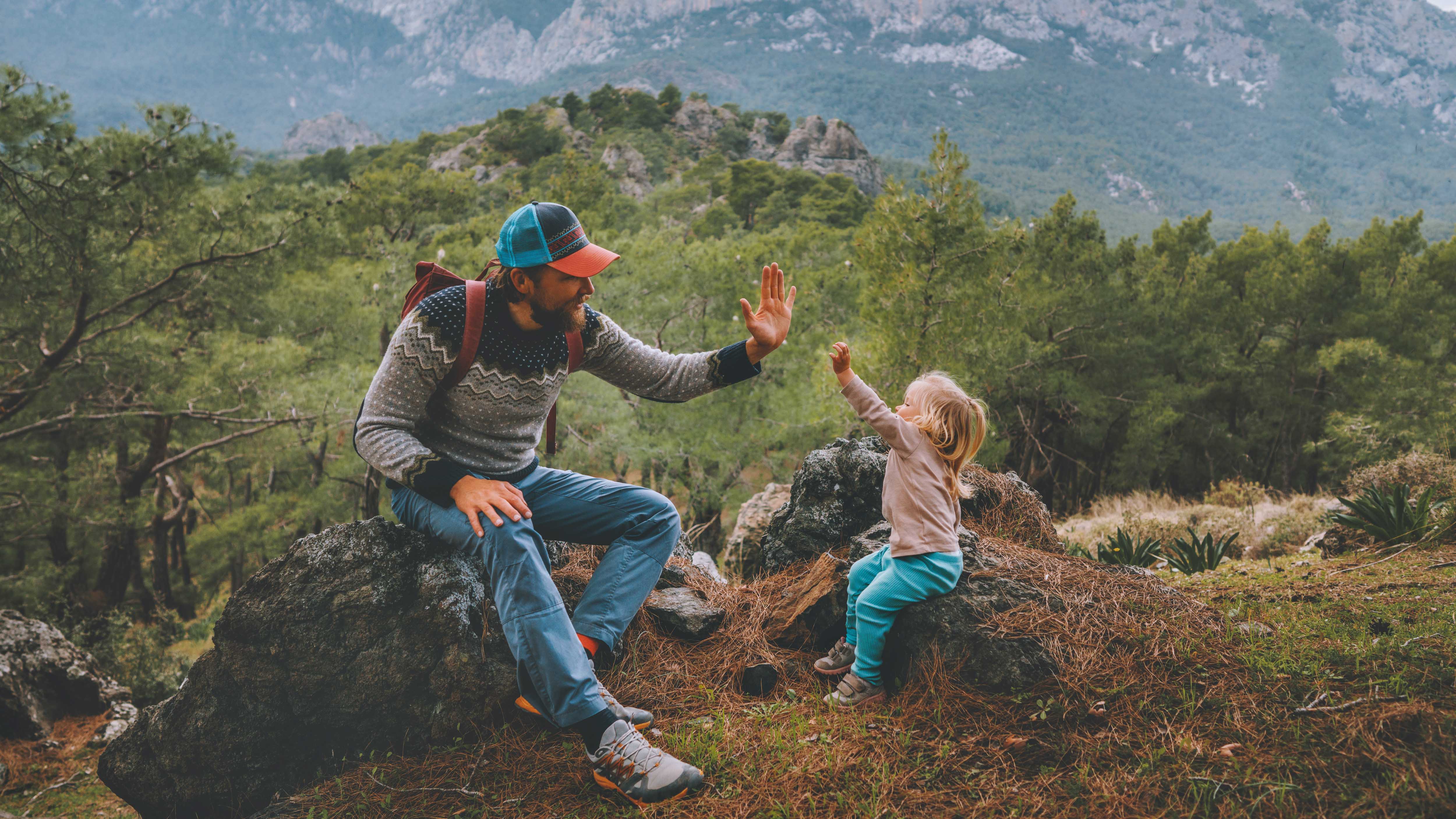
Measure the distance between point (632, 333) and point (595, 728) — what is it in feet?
41.3

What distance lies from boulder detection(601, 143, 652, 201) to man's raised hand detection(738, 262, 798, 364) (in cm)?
Answer: 4931

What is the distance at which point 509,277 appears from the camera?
2.56 m

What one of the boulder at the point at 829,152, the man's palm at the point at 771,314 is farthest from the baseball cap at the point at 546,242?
the boulder at the point at 829,152

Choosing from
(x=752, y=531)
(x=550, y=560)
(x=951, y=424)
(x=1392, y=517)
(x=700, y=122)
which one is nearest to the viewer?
(x=951, y=424)

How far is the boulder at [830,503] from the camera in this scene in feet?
11.8

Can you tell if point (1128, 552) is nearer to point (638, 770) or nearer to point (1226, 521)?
point (1226, 521)

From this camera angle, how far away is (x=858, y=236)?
1110 centimetres

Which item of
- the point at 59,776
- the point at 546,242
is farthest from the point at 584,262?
the point at 59,776

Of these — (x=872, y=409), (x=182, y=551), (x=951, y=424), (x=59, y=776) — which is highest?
(x=872, y=409)

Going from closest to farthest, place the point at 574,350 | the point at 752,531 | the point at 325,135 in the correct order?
1. the point at 574,350
2. the point at 752,531
3. the point at 325,135

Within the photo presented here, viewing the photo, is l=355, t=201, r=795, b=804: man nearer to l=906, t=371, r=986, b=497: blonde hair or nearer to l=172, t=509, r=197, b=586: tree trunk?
l=906, t=371, r=986, b=497: blonde hair

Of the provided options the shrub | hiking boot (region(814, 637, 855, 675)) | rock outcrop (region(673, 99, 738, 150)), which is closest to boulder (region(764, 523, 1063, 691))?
hiking boot (region(814, 637, 855, 675))

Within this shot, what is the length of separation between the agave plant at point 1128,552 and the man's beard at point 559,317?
4073 mm

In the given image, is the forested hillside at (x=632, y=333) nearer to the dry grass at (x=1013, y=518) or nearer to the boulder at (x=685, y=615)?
the dry grass at (x=1013, y=518)
